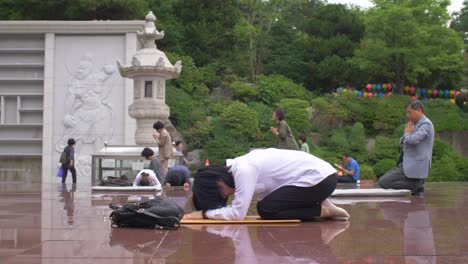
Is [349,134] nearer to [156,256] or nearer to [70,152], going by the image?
[70,152]

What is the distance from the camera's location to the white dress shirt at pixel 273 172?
4.97m

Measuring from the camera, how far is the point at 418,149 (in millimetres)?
8492

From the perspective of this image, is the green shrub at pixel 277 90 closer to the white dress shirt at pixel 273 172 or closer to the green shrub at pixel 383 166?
the green shrub at pixel 383 166

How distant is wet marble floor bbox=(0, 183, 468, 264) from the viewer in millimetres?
3605

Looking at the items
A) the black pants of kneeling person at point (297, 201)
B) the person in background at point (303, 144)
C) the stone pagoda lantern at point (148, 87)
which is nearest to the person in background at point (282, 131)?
the person in background at point (303, 144)

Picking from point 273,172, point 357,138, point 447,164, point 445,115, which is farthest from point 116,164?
point 445,115

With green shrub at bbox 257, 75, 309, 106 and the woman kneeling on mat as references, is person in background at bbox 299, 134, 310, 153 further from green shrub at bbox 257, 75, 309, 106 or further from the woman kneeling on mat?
green shrub at bbox 257, 75, 309, 106

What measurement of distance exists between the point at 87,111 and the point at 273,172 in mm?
18825

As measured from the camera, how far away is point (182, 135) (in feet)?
86.5

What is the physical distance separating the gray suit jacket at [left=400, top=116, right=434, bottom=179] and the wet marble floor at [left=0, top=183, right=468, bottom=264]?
2.16 meters

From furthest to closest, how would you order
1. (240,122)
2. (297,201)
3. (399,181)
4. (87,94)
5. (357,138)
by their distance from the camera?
1. (357,138)
2. (240,122)
3. (87,94)
4. (399,181)
5. (297,201)

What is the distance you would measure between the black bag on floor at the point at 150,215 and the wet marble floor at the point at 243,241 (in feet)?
0.32

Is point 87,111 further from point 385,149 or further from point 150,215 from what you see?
point 150,215

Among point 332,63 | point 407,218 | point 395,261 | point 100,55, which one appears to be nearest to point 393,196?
point 407,218
